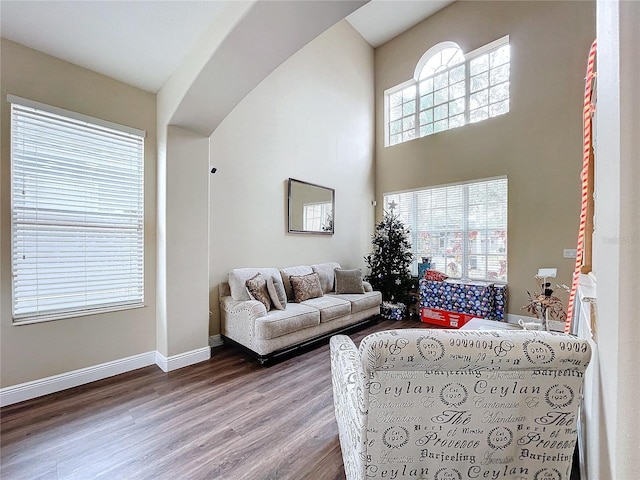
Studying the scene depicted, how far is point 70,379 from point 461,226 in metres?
5.49

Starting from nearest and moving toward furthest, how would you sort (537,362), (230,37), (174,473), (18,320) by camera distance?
(537,362), (174,473), (230,37), (18,320)

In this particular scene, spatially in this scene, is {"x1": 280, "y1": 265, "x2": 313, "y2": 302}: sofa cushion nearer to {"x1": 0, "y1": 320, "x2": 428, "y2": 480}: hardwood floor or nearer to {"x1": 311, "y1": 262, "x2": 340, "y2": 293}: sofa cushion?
{"x1": 311, "y1": 262, "x2": 340, "y2": 293}: sofa cushion

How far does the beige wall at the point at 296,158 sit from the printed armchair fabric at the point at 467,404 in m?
2.88

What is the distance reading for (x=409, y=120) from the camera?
5.71m

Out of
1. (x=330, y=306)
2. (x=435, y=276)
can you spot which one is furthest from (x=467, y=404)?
(x=435, y=276)

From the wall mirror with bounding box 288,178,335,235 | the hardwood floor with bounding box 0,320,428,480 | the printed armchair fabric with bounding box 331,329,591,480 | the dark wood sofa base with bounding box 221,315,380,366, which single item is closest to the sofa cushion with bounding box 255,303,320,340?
the dark wood sofa base with bounding box 221,315,380,366

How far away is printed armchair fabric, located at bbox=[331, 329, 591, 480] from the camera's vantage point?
1043mm

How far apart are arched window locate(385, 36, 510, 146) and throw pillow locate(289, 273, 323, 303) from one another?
3.65 m

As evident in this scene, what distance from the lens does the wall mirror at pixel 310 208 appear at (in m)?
4.44

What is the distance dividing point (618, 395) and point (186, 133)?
11.3 ft


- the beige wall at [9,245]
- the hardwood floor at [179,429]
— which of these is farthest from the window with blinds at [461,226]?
the beige wall at [9,245]

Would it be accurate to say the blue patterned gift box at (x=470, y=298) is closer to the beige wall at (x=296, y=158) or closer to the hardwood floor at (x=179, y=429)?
the beige wall at (x=296, y=158)

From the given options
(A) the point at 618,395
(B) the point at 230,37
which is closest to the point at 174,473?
(A) the point at 618,395

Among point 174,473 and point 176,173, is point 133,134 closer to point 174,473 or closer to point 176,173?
point 176,173
